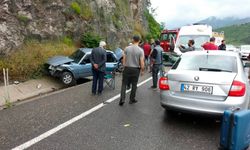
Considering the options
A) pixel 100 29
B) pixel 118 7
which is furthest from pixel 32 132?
pixel 118 7

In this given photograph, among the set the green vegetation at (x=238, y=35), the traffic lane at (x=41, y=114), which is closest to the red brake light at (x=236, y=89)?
the traffic lane at (x=41, y=114)

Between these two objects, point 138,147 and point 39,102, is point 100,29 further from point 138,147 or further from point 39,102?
point 138,147

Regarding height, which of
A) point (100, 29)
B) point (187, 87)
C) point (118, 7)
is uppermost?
point (118, 7)

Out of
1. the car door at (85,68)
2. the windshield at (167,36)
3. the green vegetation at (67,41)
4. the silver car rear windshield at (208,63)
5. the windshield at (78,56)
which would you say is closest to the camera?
the silver car rear windshield at (208,63)

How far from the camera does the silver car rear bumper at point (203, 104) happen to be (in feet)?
17.1

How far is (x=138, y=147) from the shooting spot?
4691mm

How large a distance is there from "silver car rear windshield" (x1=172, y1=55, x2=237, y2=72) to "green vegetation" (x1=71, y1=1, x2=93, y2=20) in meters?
12.5

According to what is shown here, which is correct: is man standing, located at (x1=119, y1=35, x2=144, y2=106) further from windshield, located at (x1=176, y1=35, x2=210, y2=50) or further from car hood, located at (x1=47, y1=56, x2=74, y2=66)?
windshield, located at (x1=176, y1=35, x2=210, y2=50)

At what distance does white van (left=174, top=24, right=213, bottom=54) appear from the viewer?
17672 mm

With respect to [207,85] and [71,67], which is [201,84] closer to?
[207,85]

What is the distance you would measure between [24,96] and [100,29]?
36.7ft

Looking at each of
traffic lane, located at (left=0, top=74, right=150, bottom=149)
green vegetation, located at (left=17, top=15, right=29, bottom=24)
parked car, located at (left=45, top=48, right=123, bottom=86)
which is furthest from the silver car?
green vegetation, located at (left=17, top=15, right=29, bottom=24)

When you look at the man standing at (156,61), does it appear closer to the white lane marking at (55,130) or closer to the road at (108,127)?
the road at (108,127)

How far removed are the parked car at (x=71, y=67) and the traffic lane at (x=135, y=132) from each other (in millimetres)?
4645
